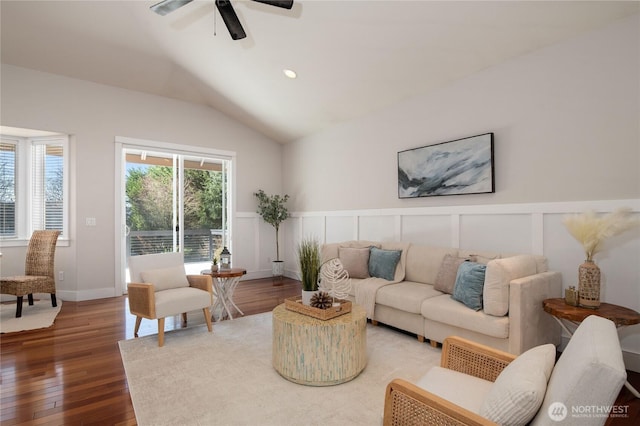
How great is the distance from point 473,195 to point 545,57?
4.86 ft

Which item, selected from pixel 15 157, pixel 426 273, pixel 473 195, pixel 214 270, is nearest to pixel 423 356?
pixel 426 273

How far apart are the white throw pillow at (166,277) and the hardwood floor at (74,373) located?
50cm

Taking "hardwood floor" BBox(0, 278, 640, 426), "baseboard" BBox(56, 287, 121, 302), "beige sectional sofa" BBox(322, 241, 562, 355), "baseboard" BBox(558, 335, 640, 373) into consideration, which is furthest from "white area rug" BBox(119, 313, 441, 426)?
"baseboard" BBox(56, 287, 121, 302)

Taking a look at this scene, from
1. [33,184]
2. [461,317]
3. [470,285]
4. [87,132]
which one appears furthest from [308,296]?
[33,184]

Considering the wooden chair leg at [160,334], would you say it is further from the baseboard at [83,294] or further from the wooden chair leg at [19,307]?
the baseboard at [83,294]

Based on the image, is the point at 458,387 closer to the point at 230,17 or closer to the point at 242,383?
the point at 242,383

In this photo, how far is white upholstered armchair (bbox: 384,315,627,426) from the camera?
0.91 metres

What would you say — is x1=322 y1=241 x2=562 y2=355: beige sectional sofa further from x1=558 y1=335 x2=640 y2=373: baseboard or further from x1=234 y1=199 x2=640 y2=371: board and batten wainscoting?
x1=558 y1=335 x2=640 y2=373: baseboard

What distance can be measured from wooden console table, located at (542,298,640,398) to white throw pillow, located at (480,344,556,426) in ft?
4.64

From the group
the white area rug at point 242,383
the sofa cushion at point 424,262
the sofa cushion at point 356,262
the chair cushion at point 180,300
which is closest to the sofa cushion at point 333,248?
the sofa cushion at point 356,262

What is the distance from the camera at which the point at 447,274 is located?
10.9 ft

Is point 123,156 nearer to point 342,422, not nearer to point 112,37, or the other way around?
point 112,37

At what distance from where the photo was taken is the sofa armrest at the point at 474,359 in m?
1.63

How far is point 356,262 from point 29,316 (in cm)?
411
